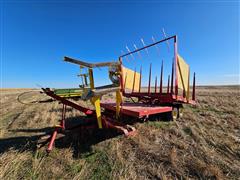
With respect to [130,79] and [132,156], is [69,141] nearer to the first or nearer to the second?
[132,156]

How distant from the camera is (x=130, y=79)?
21.7ft

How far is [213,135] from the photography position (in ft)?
12.2

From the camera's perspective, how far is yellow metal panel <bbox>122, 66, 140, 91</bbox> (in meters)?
6.32

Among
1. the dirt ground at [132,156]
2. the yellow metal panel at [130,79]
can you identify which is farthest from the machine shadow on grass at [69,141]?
the yellow metal panel at [130,79]

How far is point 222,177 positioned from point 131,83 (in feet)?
16.3

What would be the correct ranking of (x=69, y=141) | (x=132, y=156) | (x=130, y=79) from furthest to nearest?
(x=130, y=79) < (x=69, y=141) < (x=132, y=156)

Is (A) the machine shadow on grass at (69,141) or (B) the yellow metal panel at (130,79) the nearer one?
(A) the machine shadow on grass at (69,141)

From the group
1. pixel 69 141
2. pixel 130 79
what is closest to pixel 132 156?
pixel 69 141

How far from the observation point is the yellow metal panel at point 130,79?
6.32 meters

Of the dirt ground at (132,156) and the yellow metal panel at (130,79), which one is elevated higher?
the yellow metal panel at (130,79)

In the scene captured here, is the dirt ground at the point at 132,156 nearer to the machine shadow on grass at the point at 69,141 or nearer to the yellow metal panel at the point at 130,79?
the machine shadow on grass at the point at 69,141

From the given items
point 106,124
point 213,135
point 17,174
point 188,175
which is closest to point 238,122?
point 213,135

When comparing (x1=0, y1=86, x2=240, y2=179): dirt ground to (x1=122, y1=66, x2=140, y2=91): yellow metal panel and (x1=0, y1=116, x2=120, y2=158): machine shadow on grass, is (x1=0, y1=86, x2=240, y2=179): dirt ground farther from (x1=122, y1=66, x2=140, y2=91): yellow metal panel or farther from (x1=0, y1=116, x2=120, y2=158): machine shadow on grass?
(x1=122, y1=66, x2=140, y2=91): yellow metal panel

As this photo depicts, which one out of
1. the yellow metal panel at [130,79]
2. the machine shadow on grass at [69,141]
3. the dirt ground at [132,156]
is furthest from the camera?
the yellow metal panel at [130,79]
